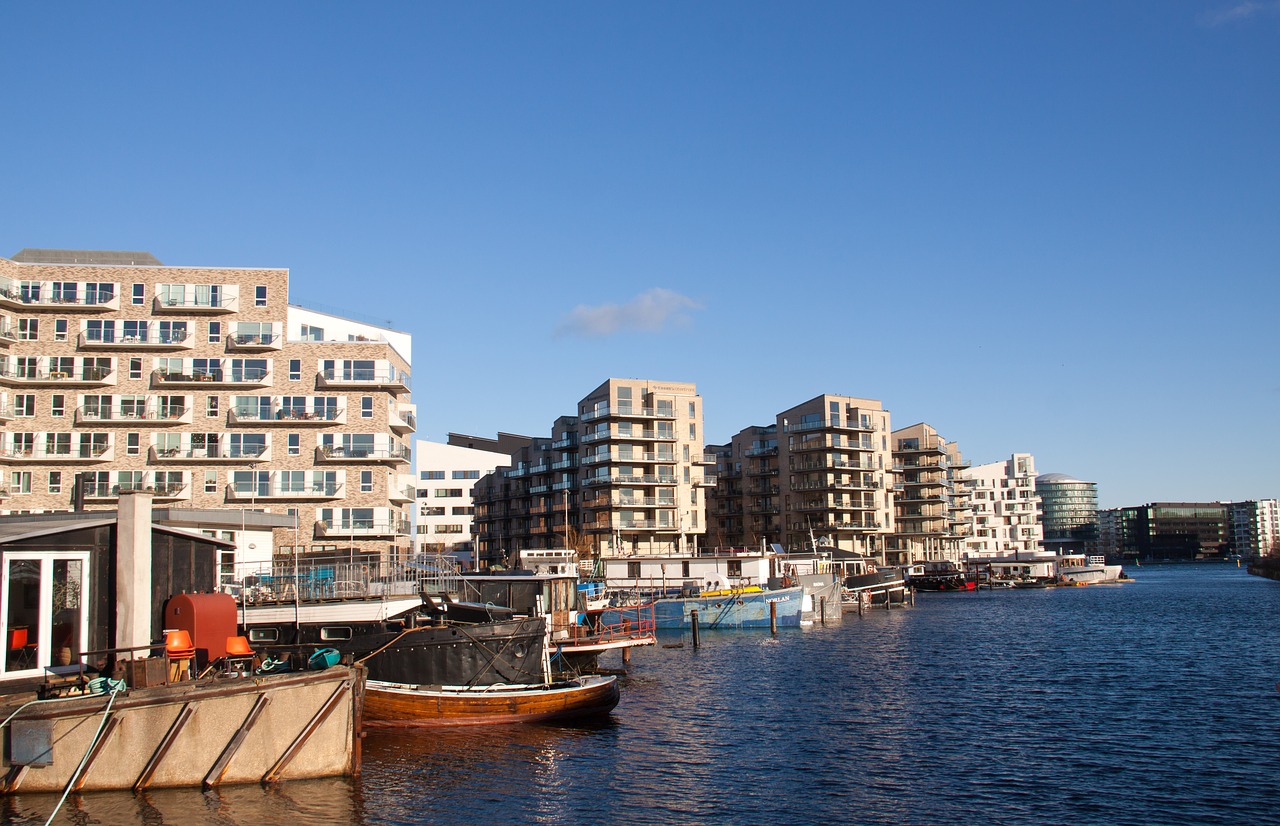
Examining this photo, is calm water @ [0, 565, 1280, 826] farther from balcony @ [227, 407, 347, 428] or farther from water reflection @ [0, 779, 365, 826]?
balcony @ [227, 407, 347, 428]

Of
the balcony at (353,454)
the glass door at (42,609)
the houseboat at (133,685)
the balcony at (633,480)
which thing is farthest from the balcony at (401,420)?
the glass door at (42,609)

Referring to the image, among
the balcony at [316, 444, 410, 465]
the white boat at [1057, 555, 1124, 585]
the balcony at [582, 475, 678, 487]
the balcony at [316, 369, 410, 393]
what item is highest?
the balcony at [316, 369, 410, 393]

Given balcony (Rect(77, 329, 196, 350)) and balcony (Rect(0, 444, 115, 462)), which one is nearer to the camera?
balcony (Rect(0, 444, 115, 462))

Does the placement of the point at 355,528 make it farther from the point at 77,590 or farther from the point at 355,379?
the point at 77,590

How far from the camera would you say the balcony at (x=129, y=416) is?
77875mm

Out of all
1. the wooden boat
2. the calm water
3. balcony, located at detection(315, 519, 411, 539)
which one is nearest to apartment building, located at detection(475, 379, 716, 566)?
balcony, located at detection(315, 519, 411, 539)

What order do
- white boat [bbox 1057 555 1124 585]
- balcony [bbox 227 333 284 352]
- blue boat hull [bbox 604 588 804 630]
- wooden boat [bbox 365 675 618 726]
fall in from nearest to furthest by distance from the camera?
wooden boat [bbox 365 675 618 726] < blue boat hull [bbox 604 588 804 630] < balcony [bbox 227 333 284 352] < white boat [bbox 1057 555 1124 585]

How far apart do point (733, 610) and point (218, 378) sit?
136 ft

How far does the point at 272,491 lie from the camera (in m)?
77.9

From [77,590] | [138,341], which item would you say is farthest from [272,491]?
[77,590]

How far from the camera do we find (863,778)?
26.3 meters

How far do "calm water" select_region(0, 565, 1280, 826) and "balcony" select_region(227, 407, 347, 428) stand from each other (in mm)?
37379

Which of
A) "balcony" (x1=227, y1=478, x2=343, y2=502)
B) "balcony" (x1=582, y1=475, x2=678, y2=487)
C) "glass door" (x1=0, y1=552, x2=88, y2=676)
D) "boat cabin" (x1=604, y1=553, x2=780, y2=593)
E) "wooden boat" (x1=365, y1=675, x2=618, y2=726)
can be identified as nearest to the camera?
"glass door" (x1=0, y1=552, x2=88, y2=676)

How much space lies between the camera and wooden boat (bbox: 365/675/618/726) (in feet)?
98.5
